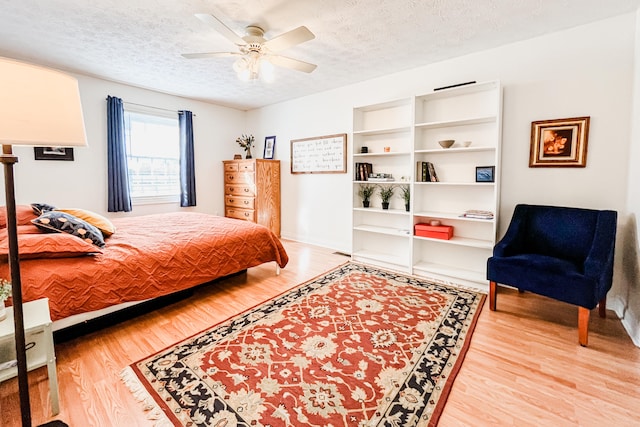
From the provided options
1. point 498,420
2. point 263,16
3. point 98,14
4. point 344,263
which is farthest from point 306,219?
point 498,420

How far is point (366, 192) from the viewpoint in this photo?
154 inches

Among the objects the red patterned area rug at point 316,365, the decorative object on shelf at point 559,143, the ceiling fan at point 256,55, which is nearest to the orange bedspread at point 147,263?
the red patterned area rug at point 316,365

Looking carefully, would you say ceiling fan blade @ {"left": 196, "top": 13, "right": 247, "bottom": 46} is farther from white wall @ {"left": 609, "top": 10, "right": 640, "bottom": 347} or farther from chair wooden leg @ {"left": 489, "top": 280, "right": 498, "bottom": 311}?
white wall @ {"left": 609, "top": 10, "right": 640, "bottom": 347}

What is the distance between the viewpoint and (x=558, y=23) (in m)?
2.51

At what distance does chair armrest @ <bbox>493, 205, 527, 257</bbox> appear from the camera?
2.48 m

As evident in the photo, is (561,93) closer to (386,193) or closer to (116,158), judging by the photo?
(386,193)

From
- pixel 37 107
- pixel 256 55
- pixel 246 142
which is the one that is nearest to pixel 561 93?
pixel 256 55

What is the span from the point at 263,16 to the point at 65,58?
2.52m

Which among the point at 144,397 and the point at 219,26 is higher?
the point at 219,26

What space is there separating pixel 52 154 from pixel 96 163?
46 cm

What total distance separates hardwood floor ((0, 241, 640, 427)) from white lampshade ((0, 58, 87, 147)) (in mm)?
1298

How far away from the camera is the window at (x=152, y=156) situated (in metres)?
4.36

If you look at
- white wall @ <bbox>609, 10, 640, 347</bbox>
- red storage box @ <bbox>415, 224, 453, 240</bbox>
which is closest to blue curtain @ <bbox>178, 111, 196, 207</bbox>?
red storage box @ <bbox>415, 224, 453, 240</bbox>

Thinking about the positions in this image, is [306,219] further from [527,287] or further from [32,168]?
[32,168]
